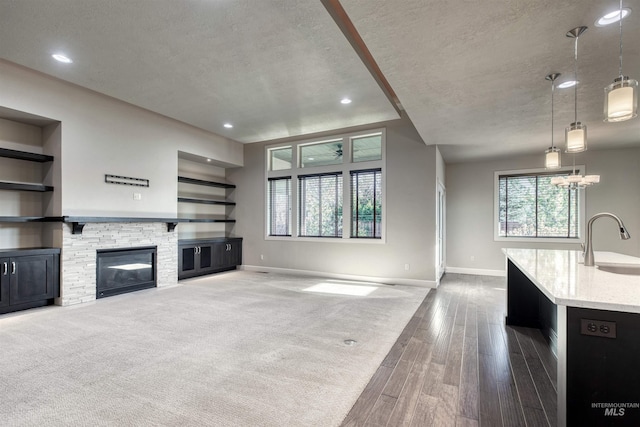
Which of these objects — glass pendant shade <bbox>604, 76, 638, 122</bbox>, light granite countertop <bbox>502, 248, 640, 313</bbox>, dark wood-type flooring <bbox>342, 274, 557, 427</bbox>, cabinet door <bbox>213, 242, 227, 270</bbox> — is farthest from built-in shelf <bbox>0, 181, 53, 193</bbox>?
glass pendant shade <bbox>604, 76, 638, 122</bbox>

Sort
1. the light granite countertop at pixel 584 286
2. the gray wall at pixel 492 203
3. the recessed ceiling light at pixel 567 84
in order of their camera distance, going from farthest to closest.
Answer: the gray wall at pixel 492 203 < the recessed ceiling light at pixel 567 84 < the light granite countertop at pixel 584 286

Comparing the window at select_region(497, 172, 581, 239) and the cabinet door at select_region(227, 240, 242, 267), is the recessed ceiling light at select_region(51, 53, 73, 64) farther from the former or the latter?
the window at select_region(497, 172, 581, 239)

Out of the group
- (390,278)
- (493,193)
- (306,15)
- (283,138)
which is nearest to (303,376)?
(306,15)

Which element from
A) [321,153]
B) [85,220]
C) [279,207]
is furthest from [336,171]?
[85,220]

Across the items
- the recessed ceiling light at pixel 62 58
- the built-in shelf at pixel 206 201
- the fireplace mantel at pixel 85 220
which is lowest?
the fireplace mantel at pixel 85 220

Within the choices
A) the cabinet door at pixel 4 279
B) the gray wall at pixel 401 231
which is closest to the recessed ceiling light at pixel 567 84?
the gray wall at pixel 401 231

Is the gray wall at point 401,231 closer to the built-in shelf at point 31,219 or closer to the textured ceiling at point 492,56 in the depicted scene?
the textured ceiling at point 492,56

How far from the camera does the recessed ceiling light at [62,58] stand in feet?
11.8

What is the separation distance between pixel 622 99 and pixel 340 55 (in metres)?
2.54

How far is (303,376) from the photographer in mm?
2445

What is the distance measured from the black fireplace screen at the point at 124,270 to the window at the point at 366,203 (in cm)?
397

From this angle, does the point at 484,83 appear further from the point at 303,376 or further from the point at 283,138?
the point at 283,138

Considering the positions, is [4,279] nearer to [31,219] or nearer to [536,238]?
[31,219]

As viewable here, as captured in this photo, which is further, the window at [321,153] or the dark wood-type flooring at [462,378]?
the window at [321,153]
